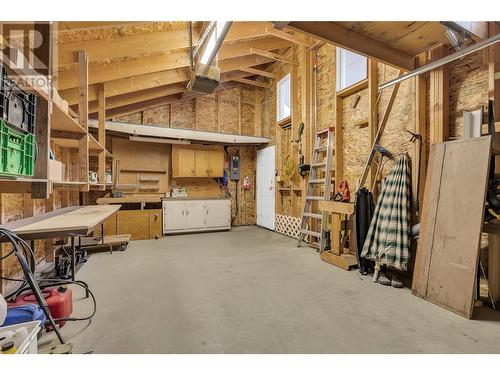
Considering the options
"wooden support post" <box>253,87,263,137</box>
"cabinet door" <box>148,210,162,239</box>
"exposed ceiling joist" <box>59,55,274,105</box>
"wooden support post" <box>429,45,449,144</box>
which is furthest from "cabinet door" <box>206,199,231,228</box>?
"wooden support post" <box>429,45,449,144</box>

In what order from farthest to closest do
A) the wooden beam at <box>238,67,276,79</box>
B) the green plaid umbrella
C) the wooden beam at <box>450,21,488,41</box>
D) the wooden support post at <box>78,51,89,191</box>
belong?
the wooden beam at <box>238,67,276,79</box>, the wooden support post at <box>78,51,89,191</box>, the green plaid umbrella, the wooden beam at <box>450,21,488,41</box>

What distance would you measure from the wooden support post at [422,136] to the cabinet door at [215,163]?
4586 mm

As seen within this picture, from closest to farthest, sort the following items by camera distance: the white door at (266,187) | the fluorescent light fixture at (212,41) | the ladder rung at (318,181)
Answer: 1. the fluorescent light fixture at (212,41)
2. the ladder rung at (318,181)
3. the white door at (266,187)

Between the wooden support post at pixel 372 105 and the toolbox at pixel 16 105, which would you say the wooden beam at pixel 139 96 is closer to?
the wooden support post at pixel 372 105

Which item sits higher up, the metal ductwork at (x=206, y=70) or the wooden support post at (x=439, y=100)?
the metal ductwork at (x=206, y=70)

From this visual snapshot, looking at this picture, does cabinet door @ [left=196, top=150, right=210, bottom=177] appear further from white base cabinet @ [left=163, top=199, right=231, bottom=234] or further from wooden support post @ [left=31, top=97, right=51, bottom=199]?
wooden support post @ [left=31, top=97, right=51, bottom=199]

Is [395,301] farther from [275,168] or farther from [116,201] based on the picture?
[116,201]

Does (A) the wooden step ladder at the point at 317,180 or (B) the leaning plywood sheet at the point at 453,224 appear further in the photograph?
(A) the wooden step ladder at the point at 317,180

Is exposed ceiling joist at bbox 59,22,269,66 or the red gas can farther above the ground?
exposed ceiling joist at bbox 59,22,269,66

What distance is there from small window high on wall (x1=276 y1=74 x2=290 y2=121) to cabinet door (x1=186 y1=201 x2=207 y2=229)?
115 inches

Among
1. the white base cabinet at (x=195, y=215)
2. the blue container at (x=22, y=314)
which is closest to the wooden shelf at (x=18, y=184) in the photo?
the blue container at (x=22, y=314)

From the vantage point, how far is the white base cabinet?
18.7 ft

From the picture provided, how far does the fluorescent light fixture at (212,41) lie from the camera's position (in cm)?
240

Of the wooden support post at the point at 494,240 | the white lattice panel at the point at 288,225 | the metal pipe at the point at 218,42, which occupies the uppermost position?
the metal pipe at the point at 218,42
